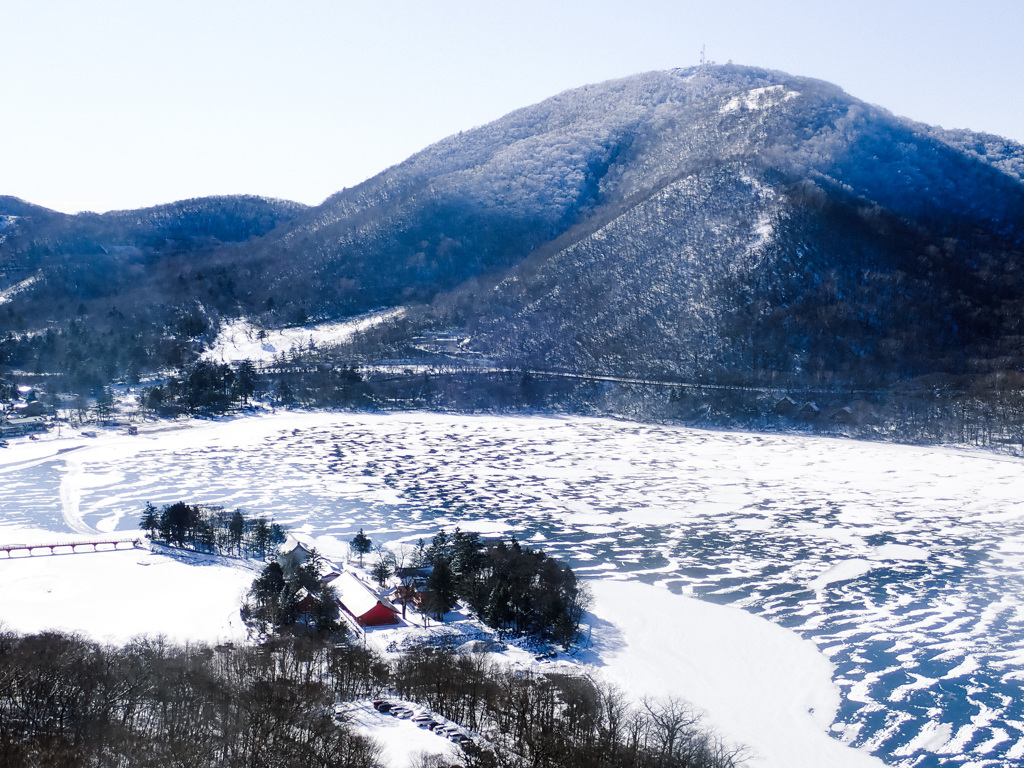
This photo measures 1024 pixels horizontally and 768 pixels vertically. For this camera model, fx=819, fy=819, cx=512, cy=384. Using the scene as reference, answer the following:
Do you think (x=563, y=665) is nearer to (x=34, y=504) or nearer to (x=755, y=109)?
(x=34, y=504)

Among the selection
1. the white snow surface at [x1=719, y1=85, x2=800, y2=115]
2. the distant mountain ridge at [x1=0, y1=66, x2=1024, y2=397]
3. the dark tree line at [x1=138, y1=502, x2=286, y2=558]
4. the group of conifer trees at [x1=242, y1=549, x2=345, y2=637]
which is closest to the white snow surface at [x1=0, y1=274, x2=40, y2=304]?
the distant mountain ridge at [x1=0, y1=66, x2=1024, y2=397]

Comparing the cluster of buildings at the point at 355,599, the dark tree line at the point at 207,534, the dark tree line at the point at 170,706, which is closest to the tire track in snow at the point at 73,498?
the dark tree line at the point at 207,534

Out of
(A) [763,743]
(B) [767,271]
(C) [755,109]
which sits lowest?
(A) [763,743]

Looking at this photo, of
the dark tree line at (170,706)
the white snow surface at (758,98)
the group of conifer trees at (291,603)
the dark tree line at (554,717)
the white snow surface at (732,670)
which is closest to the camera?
the dark tree line at (170,706)

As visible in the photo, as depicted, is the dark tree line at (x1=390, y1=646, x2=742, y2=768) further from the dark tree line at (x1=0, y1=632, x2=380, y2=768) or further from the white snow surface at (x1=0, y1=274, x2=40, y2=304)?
the white snow surface at (x1=0, y1=274, x2=40, y2=304)

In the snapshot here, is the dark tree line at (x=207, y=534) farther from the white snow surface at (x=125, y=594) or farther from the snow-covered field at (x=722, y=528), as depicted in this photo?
the snow-covered field at (x=722, y=528)

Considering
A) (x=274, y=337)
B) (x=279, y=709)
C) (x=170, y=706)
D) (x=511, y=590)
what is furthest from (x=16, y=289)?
(x=279, y=709)

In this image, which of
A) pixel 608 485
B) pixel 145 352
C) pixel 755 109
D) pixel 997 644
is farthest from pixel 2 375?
pixel 755 109
